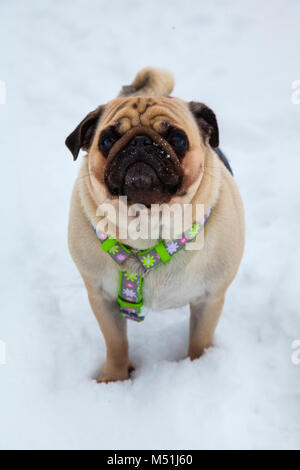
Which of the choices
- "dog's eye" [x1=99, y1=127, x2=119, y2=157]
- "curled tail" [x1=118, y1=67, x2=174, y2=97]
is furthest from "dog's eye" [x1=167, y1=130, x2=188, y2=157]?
"curled tail" [x1=118, y1=67, x2=174, y2=97]

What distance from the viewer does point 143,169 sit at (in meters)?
1.55

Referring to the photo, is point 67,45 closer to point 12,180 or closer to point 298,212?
→ point 12,180

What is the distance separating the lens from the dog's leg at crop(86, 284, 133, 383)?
2.06 m

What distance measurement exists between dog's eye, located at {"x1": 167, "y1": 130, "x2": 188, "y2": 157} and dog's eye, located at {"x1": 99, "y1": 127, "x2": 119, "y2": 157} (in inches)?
8.2

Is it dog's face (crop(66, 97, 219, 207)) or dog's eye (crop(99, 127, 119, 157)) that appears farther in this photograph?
dog's eye (crop(99, 127, 119, 157))

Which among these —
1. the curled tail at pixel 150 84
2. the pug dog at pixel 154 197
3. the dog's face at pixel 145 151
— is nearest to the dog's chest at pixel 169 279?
the pug dog at pixel 154 197

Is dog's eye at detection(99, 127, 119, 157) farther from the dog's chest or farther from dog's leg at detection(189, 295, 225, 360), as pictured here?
dog's leg at detection(189, 295, 225, 360)

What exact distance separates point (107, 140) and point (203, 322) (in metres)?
0.99

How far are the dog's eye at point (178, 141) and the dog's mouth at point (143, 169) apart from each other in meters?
0.05

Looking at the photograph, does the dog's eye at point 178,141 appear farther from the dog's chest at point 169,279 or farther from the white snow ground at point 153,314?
the white snow ground at point 153,314

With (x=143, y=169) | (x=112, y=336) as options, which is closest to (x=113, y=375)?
(x=112, y=336)

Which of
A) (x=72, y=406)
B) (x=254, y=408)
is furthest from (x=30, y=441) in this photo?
(x=254, y=408)

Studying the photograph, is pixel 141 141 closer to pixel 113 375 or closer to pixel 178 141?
pixel 178 141

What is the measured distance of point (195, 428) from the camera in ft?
6.21
